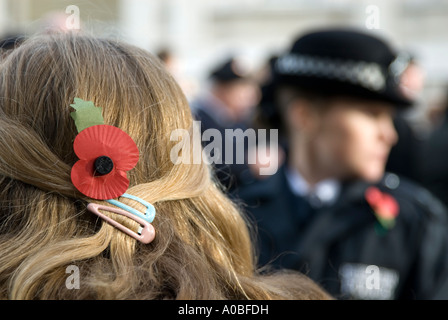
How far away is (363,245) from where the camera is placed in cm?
234

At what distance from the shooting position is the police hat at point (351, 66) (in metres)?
2.54

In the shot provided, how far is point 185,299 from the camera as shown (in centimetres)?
106

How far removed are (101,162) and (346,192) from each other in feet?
5.00

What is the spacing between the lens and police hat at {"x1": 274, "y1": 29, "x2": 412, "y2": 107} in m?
2.54

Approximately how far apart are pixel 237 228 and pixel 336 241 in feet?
3.56

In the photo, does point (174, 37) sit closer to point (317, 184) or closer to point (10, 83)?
point (317, 184)

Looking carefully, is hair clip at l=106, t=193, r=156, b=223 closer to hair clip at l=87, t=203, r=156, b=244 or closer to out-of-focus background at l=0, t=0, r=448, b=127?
hair clip at l=87, t=203, r=156, b=244

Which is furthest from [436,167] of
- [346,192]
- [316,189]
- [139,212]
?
[139,212]

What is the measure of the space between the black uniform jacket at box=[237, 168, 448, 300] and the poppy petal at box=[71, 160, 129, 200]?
1097mm

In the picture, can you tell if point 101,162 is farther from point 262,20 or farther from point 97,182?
point 262,20

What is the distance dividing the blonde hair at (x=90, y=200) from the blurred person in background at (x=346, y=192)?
1.04 meters
